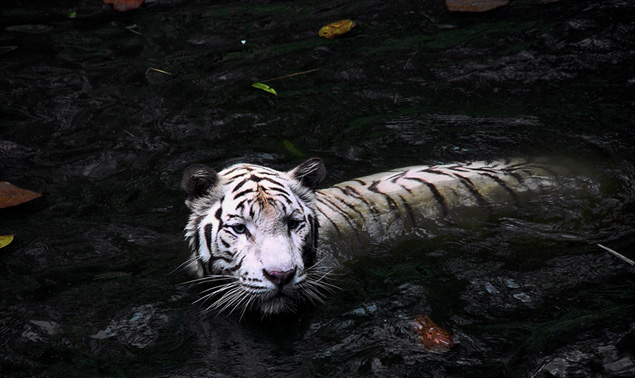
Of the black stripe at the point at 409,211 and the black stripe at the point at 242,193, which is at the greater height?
the black stripe at the point at 242,193

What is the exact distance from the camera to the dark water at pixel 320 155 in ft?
8.29

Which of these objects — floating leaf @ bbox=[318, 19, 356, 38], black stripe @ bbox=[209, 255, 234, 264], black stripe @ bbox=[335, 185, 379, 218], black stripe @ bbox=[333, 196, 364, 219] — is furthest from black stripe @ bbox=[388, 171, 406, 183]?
floating leaf @ bbox=[318, 19, 356, 38]

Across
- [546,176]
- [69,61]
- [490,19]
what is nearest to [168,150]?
[69,61]

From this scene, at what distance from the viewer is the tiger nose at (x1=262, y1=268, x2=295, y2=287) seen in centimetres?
248

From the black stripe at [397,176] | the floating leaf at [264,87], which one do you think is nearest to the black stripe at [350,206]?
the black stripe at [397,176]

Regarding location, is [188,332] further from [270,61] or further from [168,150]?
[270,61]

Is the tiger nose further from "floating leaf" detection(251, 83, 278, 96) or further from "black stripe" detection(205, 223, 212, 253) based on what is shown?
"floating leaf" detection(251, 83, 278, 96)

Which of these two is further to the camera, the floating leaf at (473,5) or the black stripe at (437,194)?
the floating leaf at (473,5)

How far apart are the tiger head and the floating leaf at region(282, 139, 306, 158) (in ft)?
3.48

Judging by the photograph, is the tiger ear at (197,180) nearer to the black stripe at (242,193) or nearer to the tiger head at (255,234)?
the tiger head at (255,234)

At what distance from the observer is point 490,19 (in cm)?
557

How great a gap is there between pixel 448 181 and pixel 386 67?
1.83m

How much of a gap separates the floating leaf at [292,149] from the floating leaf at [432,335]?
1.82 m

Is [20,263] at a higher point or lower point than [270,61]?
lower
